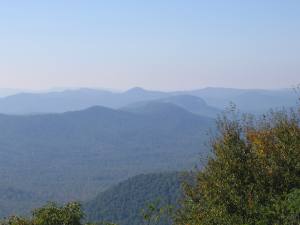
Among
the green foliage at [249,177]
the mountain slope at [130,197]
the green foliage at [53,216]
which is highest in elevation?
the green foliage at [249,177]

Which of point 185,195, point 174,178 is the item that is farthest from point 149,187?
point 185,195

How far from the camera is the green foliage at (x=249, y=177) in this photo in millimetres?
22391

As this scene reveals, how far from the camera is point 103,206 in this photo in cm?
17638

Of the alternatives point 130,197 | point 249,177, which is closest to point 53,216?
point 249,177

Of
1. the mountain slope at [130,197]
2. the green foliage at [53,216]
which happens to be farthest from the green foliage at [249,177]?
the mountain slope at [130,197]

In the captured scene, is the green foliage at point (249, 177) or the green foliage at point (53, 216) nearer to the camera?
the green foliage at point (249, 177)

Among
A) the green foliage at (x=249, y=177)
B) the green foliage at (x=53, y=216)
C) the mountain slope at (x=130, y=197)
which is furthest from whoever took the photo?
the mountain slope at (x=130, y=197)

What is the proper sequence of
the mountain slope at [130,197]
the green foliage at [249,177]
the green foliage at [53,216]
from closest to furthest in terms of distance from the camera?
the green foliage at [249,177]
the green foliage at [53,216]
the mountain slope at [130,197]

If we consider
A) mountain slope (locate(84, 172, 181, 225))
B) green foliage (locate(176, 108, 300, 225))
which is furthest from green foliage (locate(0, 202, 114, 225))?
mountain slope (locate(84, 172, 181, 225))

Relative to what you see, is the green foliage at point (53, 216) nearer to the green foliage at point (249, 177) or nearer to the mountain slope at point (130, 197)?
the green foliage at point (249, 177)

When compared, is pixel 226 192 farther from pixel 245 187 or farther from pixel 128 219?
pixel 128 219

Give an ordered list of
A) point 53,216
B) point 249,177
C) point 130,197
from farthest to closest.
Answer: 1. point 130,197
2. point 53,216
3. point 249,177

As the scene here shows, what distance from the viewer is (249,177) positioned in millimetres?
25047

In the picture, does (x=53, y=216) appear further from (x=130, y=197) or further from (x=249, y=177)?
(x=130, y=197)
